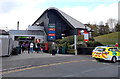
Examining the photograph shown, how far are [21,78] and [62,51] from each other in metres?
14.8

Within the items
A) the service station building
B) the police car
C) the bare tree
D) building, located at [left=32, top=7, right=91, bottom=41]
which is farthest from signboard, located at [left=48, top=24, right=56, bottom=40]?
the bare tree

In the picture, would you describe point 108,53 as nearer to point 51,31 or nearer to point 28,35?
point 51,31

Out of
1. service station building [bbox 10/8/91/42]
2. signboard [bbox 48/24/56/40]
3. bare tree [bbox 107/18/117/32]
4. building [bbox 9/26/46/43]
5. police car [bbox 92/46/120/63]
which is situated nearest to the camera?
police car [bbox 92/46/120/63]

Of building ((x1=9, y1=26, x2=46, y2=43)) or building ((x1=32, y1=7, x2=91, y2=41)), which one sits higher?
building ((x1=32, y1=7, x2=91, y2=41))

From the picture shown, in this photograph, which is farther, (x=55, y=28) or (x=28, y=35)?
(x=55, y=28)

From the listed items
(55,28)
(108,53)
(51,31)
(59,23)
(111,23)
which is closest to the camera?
(108,53)

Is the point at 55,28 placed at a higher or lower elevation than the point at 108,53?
higher

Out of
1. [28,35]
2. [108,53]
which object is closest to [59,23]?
[28,35]

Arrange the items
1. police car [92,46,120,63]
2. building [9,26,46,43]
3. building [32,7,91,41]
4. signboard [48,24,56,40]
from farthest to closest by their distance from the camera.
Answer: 1. building [32,7,91,41]
2. building [9,26,46,43]
3. signboard [48,24,56,40]
4. police car [92,46,120,63]

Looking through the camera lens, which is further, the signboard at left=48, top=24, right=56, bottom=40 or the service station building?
the service station building

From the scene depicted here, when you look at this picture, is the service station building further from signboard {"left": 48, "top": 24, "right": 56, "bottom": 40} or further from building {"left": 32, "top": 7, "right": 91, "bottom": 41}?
signboard {"left": 48, "top": 24, "right": 56, "bottom": 40}

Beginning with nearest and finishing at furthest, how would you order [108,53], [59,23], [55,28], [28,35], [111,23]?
[108,53] → [28,35] → [55,28] → [59,23] → [111,23]

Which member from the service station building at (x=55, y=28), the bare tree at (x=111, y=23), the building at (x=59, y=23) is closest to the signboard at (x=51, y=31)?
the service station building at (x=55, y=28)

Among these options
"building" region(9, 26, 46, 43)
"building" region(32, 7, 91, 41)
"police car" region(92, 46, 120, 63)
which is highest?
"building" region(32, 7, 91, 41)
